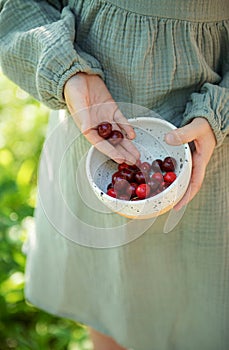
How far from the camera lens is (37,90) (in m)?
1.22

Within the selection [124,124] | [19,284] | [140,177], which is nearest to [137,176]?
[140,177]

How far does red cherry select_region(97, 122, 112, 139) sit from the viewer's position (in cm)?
111

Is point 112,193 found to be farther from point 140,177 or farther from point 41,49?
point 41,49

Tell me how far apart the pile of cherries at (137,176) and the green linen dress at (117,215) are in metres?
0.10

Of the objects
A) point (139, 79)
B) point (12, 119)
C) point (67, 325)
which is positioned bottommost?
point (67, 325)

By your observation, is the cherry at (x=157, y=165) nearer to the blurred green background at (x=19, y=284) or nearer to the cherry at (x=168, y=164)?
the cherry at (x=168, y=164)

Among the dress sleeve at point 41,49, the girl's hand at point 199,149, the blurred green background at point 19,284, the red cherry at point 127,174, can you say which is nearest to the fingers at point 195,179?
the girl's hand at point 199,149

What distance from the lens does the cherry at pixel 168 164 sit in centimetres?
109

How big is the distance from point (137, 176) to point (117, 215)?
19 centimetres

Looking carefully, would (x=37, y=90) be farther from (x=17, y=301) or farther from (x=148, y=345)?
(x=17, y=301)

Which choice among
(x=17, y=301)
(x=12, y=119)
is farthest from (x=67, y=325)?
(x=12, y=119)

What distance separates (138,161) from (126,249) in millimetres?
275

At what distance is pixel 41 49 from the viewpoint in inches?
45.4

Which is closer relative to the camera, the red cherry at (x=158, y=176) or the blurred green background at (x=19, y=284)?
the red cherry at (x=158, y=176)
